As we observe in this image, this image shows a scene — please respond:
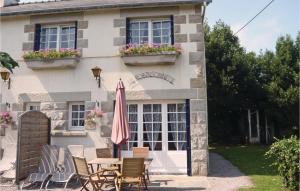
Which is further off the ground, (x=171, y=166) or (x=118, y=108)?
(x=118, y=108)

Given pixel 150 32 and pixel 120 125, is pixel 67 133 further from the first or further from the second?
pixel 150 32

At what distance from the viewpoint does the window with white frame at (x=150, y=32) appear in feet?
35.0

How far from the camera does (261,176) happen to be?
30.9 ft

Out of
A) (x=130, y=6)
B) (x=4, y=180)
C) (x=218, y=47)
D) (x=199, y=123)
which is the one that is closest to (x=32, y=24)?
(x=130, y=6)

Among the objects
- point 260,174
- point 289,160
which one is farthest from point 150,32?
point 289,160

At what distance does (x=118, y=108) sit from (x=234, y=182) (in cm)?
349

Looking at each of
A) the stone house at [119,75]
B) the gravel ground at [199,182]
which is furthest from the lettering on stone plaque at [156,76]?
the gravel ground at [199,182]

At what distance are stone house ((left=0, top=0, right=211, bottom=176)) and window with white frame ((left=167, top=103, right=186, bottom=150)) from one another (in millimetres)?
29

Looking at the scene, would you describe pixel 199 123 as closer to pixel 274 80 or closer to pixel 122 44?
pixel 122 44

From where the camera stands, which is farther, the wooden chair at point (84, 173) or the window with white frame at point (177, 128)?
the window with white frame at point (177, 128)

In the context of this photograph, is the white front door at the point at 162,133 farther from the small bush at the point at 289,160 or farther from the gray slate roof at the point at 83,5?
the small bush at the point at 289,160

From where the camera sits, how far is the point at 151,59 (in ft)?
33.3

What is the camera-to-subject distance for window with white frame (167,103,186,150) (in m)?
10.1

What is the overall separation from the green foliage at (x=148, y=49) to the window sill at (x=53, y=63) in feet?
→ 5.10
